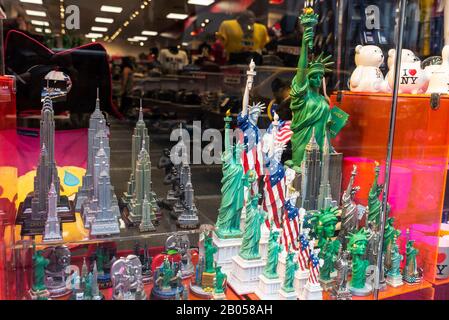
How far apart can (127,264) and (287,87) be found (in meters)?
1.42

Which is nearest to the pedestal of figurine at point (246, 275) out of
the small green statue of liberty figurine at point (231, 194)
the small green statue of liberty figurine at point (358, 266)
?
the small green statue of liberty figurine at point (231, 194)

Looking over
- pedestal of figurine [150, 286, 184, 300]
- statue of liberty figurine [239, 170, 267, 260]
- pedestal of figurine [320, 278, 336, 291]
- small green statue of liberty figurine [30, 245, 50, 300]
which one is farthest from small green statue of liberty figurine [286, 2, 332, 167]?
small green statue of liberty figurine [30, 245, 50, 300]

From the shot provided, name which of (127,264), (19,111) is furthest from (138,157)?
(19,111)

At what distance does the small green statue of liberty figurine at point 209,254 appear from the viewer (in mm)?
1536

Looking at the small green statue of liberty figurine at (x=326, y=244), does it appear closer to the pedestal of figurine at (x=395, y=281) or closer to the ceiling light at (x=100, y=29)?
the pedestal of figurine at (x=395, y=281)

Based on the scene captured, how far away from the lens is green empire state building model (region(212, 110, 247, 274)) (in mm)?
1636

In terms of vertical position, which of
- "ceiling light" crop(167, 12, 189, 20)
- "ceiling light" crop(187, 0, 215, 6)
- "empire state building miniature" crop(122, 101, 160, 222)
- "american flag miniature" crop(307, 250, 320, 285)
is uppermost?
"ceiling light" crop(187, 0, 215, 6)

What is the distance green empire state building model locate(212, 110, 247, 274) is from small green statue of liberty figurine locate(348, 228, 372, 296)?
439 mm

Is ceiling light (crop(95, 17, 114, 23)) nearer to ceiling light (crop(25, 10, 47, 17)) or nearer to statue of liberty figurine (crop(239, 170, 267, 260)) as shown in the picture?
ceiling light (crop(25, 10, 47, 17))

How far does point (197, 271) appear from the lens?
154 centimetres

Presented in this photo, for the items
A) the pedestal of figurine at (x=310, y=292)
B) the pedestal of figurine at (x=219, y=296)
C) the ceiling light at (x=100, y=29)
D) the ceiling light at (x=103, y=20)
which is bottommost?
the pedestal of figurine at (x=219, y=296)

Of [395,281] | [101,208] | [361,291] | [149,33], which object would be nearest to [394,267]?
[395,281]

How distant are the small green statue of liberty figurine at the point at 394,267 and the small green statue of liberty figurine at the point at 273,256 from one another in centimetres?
55
